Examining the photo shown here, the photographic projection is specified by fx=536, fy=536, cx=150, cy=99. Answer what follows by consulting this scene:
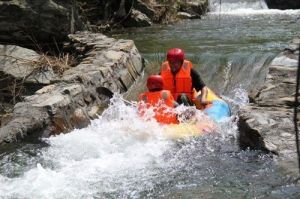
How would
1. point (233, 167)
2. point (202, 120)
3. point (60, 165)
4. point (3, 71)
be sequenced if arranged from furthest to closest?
point (3, 71), point (202, 120), point (60, 165), point (233, 167)

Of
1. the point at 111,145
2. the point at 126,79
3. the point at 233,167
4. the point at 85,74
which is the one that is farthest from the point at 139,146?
the point at 126,79

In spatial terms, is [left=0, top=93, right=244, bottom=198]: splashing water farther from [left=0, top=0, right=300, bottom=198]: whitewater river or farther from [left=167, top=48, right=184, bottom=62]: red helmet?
[left=167, top=48, right=184, bottom=62]: red helmet

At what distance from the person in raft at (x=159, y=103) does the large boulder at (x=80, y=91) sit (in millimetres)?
979

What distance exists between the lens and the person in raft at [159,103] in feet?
22.0

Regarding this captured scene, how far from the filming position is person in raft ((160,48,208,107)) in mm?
7535

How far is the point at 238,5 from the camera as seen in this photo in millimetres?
19641

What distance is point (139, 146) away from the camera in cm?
607

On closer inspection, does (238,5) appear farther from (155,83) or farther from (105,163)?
(105,163)

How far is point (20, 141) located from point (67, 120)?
77cm

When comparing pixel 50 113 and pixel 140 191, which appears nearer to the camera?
pixel 140 191

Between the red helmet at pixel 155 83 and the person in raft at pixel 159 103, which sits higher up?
the red helmet at pixel 155 83

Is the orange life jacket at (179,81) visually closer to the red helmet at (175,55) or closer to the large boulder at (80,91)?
the red helmet at (175,55)

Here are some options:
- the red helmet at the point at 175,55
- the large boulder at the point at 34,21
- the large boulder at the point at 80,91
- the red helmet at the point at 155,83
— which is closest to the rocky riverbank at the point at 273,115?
the red helmet at the point at 155,83

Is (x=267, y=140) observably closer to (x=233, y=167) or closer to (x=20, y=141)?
(x=233, y=167)
